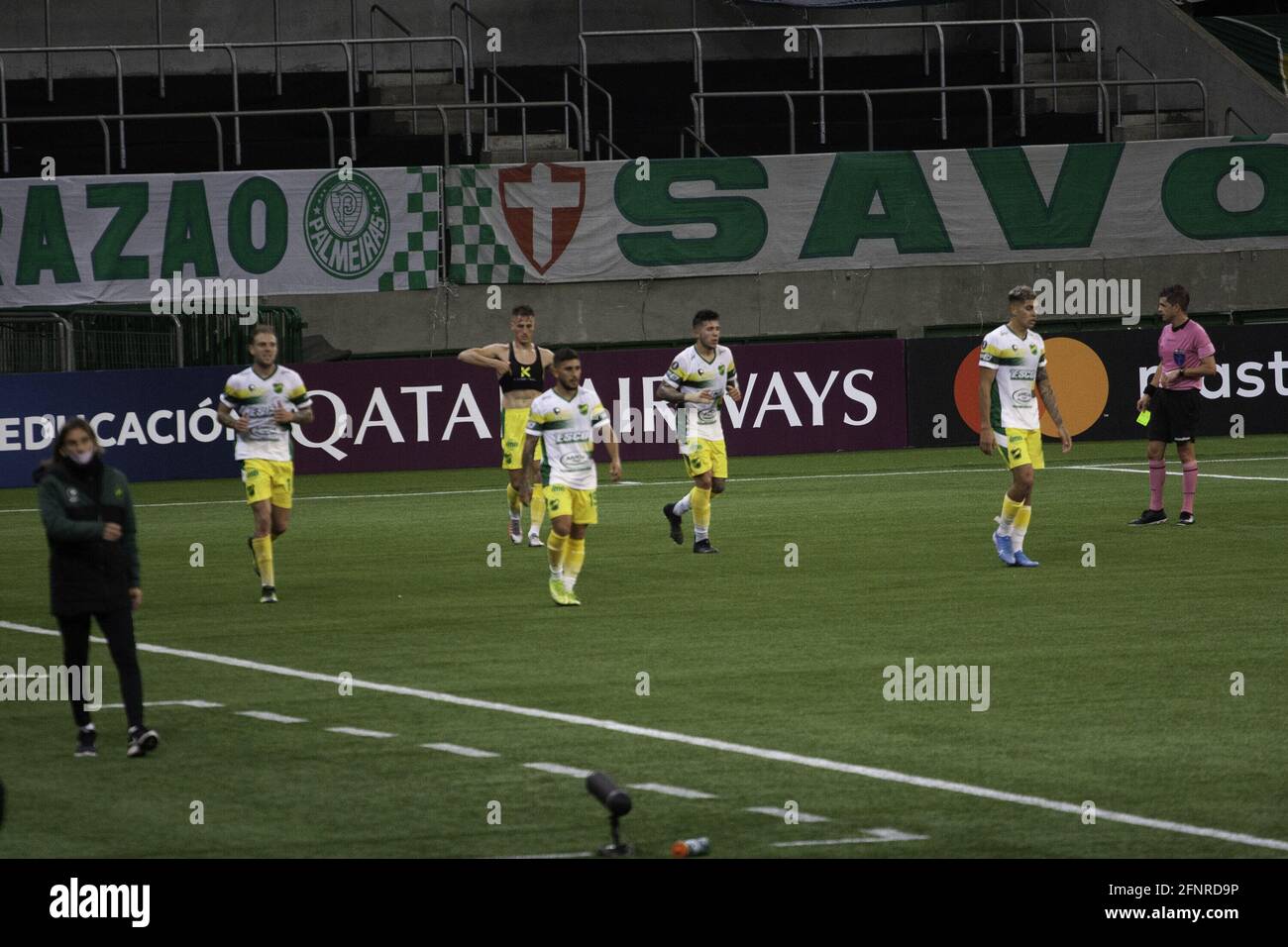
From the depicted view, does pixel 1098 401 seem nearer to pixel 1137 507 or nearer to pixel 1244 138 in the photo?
pixel 1244 138

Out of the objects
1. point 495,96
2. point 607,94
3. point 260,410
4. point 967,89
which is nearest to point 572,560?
point 260,410

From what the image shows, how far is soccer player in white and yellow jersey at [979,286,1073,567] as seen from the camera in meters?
18.0

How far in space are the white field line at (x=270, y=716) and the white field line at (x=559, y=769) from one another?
1.98 m

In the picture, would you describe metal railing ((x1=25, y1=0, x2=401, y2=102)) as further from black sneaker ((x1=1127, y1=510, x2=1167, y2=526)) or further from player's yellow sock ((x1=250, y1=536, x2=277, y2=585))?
player's yellow sock ((x1=250, y1=536, x2=277, y2=585))

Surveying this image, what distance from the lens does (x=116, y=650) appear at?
11.1m

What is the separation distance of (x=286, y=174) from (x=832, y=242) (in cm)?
958

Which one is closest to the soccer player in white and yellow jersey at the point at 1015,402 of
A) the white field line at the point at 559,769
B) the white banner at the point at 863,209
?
the white field line at the point at 559,769

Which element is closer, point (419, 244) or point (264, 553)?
point (264, 553)

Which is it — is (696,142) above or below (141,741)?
above

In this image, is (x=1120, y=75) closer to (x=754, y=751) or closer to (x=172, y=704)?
(x=172, y=704)

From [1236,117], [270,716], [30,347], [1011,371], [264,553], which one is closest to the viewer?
[270,716]

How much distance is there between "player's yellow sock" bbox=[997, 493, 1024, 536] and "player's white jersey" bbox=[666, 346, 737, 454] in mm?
3401

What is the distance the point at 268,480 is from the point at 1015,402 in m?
6.75

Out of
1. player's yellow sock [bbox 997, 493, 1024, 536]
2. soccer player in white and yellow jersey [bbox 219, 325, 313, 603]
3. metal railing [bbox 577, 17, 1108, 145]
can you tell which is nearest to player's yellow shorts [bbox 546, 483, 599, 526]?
soccer player in white and yellow jersey [bbox 219, 325, 313, 603]
